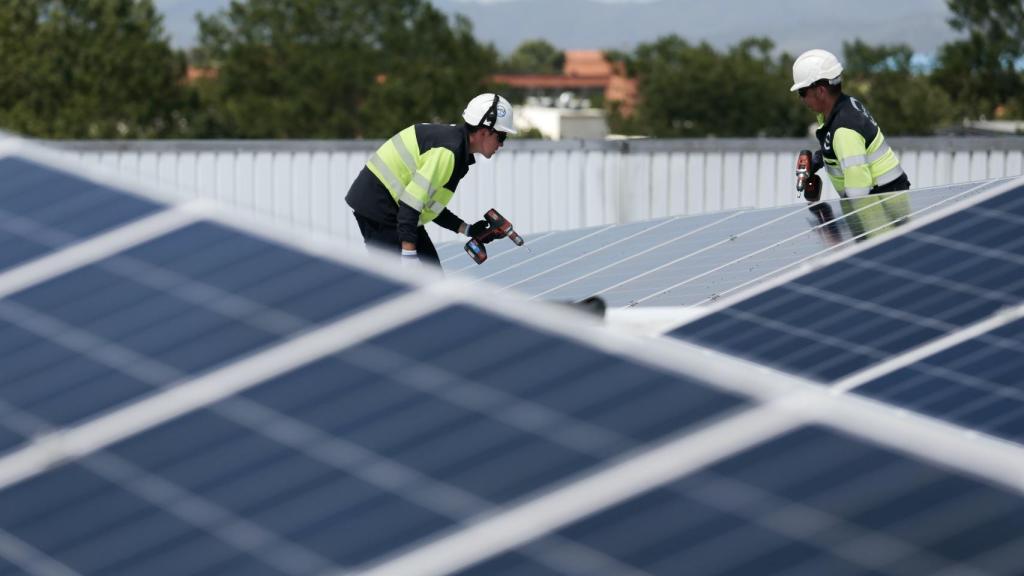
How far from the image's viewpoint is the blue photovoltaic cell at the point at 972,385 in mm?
7234

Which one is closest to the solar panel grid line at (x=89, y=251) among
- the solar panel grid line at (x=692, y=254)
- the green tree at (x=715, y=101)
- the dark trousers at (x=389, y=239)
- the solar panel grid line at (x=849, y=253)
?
the solar panel grid line at (x=849, y=253)

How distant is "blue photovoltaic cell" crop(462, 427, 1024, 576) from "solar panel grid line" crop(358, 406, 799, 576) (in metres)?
0.03

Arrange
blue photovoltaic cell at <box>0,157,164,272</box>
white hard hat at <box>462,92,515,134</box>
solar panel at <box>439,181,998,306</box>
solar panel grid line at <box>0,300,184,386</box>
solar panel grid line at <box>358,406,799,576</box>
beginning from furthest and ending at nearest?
white hard hat at <box>462,92,515,134</box>
solar panel at <box>439,181,998,306</box>
blue photovoltaic cell at <box>0,157,164,272</box>
solar panel grid line at <box>0,300,184,386</box>
solar panel grid line at <box>358,406,799,576</box>

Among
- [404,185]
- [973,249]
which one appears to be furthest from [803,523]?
[404,185]

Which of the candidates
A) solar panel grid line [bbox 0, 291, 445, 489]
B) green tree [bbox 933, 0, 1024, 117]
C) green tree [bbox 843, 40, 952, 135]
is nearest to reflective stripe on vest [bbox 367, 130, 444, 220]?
solar panel grid line [bbox 0, 291, 445, 489]

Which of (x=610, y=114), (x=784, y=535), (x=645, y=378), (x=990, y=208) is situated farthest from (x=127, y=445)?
(x=610, y=114)

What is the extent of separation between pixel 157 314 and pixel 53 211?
3.73 ft

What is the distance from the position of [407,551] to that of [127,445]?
0.99m

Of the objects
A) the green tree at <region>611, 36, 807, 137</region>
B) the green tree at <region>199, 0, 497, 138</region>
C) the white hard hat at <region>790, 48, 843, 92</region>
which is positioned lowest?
the green tree at <region>611, 36, 807, 137</region>

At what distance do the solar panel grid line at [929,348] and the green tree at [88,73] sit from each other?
77.3 meters

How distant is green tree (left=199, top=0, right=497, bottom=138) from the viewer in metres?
105

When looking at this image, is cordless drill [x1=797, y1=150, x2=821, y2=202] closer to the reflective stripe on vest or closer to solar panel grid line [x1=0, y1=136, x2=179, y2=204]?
the reflective stripe on vest

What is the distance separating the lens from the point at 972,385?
755 centimetres

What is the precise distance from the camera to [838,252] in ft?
32.1
